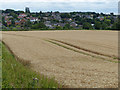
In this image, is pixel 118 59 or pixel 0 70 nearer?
pixel 0 70

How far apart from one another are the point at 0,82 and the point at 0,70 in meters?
1.39

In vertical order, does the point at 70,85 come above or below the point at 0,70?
below

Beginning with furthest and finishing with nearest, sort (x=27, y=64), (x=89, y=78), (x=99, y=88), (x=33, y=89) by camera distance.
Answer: (x=27, y=64)
(x=89, y=78)
(x=99, y=88)
(x=33, y=89)

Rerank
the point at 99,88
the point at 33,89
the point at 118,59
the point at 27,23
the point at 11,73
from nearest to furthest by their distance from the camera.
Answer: the point at 33,89, the point at 99,88, the point at 11,73, the point at 118,59, the point at 27,23

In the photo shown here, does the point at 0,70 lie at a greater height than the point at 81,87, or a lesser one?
greater

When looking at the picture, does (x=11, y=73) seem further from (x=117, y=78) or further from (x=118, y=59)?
(x=118, y=59)

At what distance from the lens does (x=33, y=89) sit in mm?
8383

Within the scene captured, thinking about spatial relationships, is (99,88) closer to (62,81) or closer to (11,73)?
(62,81)

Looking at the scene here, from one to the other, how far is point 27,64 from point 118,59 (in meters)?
9.69

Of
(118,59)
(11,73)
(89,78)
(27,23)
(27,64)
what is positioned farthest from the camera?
(27,23)

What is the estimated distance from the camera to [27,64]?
15.7 m

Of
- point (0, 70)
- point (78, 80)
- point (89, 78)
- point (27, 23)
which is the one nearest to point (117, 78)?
point (89, 78)

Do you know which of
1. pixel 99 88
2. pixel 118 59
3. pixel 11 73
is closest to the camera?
pixel 99 88

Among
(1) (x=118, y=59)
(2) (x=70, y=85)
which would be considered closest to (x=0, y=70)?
(2) (x=70, y=85)
